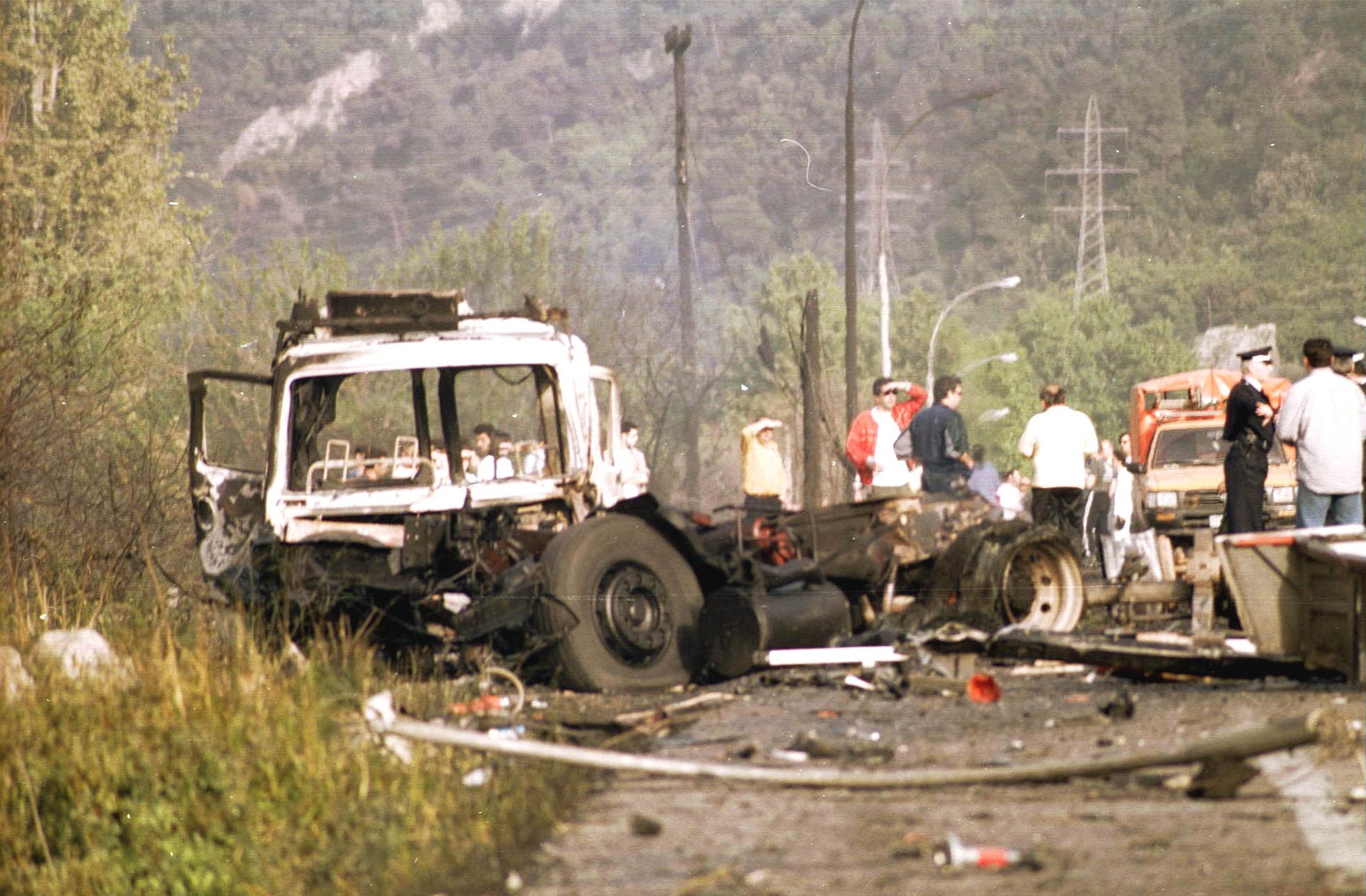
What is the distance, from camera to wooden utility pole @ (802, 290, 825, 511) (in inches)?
981

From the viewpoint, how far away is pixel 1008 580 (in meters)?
10.8

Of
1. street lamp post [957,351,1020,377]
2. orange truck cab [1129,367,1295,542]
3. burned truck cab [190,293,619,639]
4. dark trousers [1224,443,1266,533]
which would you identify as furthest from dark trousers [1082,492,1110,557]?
street lamp post [957,351,1020,377]

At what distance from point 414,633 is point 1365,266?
284 feet

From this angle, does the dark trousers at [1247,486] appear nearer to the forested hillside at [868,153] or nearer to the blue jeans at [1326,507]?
the blue jeans at [1326,507]

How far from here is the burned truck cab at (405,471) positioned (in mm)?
9438

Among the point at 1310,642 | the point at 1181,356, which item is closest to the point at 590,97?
the point at 1181,356

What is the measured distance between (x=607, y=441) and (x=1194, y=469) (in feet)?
45.5

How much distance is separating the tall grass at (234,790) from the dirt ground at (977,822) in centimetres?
41

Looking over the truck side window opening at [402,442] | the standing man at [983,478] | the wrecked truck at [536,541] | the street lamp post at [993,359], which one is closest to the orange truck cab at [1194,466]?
the standing man at [983,478]

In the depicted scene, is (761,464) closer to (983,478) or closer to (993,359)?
(983,478)

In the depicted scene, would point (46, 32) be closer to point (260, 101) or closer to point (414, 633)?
point (414, 633)

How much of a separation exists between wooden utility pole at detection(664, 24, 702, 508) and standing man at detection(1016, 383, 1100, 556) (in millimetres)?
20082

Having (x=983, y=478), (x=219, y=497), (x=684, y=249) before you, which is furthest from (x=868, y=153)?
(x=219, y=497)

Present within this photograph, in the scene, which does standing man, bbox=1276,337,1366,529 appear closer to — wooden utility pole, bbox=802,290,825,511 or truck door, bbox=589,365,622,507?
truck door, bbox=589,365,622,507
